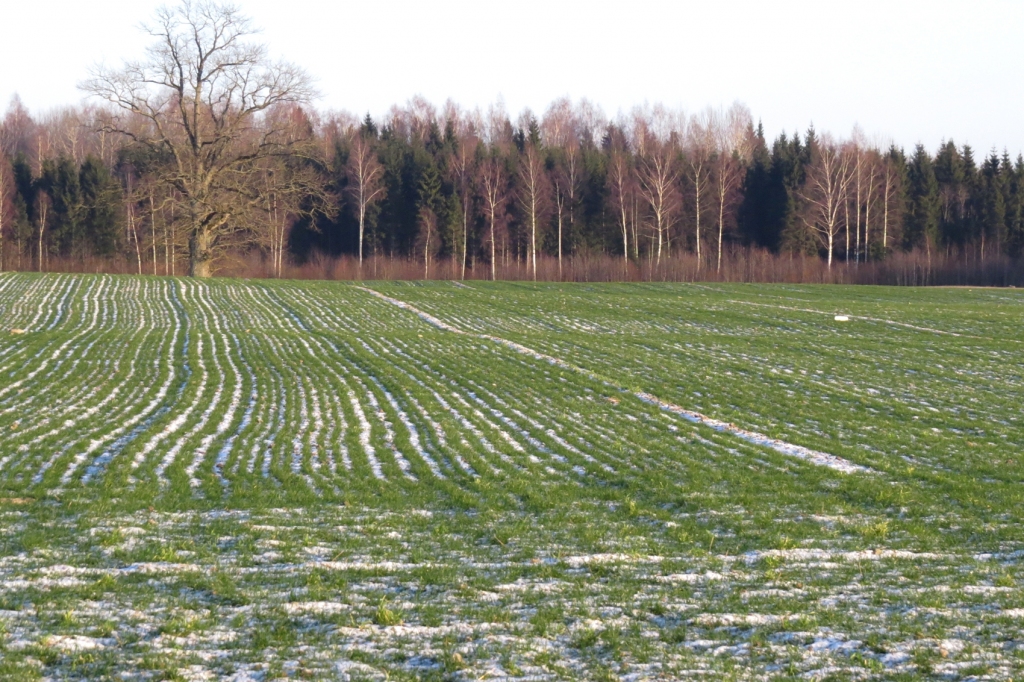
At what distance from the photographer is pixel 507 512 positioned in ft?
34.3

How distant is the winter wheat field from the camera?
5938 millimetres

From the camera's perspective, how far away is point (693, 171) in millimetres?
75250

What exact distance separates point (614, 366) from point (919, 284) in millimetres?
50958

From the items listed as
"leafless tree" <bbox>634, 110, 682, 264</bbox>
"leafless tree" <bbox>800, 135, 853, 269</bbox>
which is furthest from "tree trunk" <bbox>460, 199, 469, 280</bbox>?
"leafless tree" <bbox>800, 135, 853, 269</bbox>

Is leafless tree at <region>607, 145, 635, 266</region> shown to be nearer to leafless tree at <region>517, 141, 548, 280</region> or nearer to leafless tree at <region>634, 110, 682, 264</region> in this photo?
leafless tree at <region>634, 110, 682, 264</region>

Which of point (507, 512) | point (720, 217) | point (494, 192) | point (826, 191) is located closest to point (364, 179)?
point (494, 192)

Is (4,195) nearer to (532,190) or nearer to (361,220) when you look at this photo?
(361,220)

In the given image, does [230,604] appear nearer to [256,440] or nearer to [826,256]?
[256,440]

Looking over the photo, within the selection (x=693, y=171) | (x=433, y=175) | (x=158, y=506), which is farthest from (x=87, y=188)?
(x=158, y=506)

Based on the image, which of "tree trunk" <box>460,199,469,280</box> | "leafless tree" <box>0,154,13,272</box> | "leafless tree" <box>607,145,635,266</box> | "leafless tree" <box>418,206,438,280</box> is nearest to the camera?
"leafless tree" <box>0,154,13,272</box>

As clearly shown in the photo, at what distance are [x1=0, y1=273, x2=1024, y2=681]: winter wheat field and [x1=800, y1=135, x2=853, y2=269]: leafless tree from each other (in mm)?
46489

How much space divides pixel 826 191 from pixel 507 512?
67.5 meters

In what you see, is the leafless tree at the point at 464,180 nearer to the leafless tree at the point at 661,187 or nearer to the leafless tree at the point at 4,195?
the leafless tree at the point at 661,187

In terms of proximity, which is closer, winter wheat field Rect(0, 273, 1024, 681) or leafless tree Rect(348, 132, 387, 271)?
winter wheat field Rect(0, 273, 1024, 681)
